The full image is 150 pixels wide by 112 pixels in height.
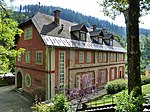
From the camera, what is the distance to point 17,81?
25.2m

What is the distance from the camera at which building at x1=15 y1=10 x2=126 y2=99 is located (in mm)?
17734

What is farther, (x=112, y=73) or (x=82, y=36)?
(x=112, y=73)

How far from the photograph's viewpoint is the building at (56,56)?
1773cm

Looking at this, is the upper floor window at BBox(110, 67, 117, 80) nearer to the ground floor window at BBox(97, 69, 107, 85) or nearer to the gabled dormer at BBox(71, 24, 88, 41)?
the ground floor window at BBox(97, 69, 107, 85)

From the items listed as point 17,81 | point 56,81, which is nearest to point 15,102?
point 56,81

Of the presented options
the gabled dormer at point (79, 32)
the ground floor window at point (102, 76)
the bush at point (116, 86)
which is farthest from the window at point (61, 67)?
the ground floor window at point (102, 76)

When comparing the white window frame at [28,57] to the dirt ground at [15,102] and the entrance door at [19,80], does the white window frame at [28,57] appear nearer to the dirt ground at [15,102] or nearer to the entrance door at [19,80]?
the entrance door at [19,80]

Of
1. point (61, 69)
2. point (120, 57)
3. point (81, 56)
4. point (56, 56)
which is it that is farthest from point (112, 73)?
point (56, 56)

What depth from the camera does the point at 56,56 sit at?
59.6 feet

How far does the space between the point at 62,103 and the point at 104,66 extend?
22321 millimetres

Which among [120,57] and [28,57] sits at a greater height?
[28,57]

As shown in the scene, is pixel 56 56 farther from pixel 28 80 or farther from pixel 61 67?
pixel 28 80

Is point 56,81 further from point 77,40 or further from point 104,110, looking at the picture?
point 104,110

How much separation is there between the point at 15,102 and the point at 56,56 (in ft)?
22.0
